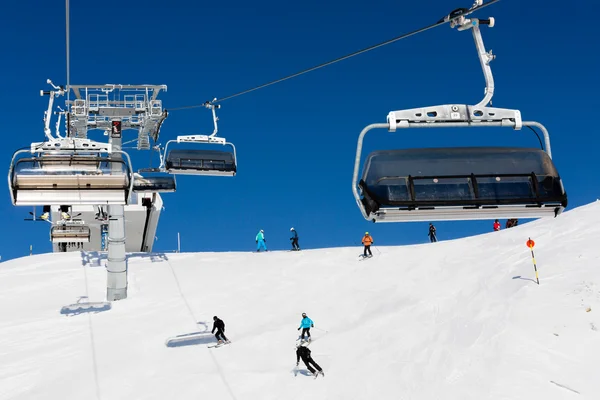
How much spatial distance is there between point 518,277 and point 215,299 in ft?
33.6

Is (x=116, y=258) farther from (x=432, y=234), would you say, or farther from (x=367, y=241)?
(x=432, y=234)

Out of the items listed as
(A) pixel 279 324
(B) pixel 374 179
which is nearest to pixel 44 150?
(B) pixel 374 179

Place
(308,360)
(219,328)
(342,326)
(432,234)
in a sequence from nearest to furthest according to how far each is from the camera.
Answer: (308,360)
(219,328)
(342,326)
(432,234)

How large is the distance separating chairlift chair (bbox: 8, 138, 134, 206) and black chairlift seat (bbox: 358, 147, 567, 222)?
4.58m

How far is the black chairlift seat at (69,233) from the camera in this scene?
22.2 meters

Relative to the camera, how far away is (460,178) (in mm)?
7551

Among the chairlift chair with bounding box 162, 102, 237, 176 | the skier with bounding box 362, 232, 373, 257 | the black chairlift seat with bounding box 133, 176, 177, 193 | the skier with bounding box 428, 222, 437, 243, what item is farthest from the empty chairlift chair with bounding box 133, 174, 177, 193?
the skier with bounding box 428, 222, 437, 243

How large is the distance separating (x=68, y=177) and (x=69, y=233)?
1341 cm

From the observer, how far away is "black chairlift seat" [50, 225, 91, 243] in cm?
2217

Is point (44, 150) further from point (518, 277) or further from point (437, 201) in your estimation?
point (518, 277)

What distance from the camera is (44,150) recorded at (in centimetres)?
1008

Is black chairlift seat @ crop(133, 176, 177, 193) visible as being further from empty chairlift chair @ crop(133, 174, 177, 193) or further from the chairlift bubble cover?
the chairlift bubble cover

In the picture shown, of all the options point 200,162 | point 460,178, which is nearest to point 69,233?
point 200,162

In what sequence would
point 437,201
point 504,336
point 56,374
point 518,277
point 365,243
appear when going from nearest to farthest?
point 437,201 → point 504,336 → point 56,374 → point 518,277 → point 365,243
